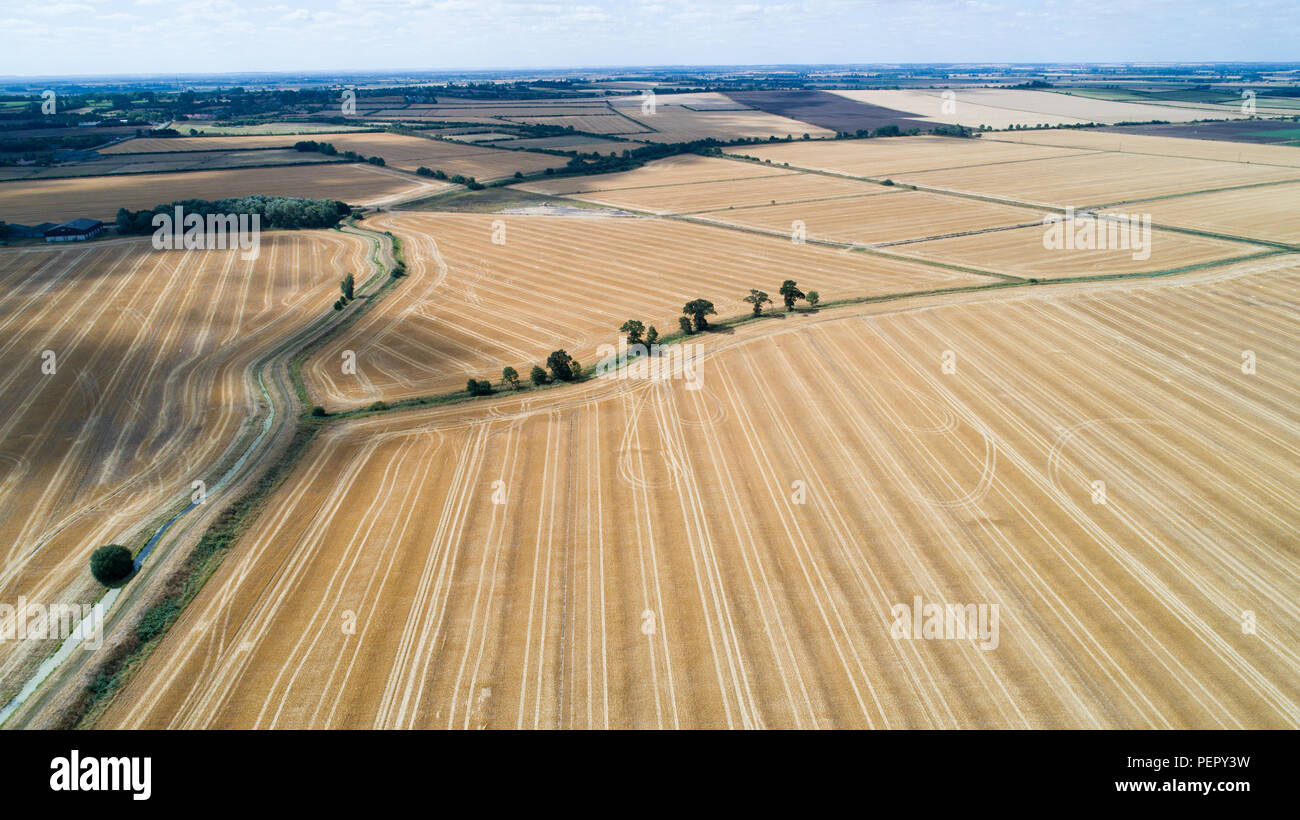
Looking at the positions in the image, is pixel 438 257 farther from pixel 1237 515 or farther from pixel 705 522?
pixel 1237 515

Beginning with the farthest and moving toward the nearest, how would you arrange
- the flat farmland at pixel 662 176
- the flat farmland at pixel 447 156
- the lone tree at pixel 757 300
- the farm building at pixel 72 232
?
the flat farmland at pixel 447 156 < the flat farmland at pixel 662 176 < the farm building at pixel 72 232 < the lone tree at pixel 757 300

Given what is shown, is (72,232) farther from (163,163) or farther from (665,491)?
(665,491)

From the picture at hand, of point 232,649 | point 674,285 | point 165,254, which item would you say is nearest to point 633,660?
point 232,649

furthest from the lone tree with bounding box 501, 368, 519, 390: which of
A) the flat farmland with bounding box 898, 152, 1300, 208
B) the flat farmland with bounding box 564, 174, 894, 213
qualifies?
the flat farmland with bounding box 898, 152, 1300, 208

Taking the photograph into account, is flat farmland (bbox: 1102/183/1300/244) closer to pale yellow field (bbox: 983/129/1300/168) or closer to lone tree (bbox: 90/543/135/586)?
pale yellow field (bbox: 983/129/1300/168)

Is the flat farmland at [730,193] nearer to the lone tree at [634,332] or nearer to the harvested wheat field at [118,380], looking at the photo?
the harvested wheat field at [118,380]

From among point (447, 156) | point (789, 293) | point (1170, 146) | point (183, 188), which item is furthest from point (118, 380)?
point (1170, 146)

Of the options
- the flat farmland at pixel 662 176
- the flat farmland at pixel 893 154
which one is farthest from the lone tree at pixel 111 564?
the flat farmland at pixel 893 154

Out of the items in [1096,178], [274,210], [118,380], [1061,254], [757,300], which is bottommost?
[118,380]
